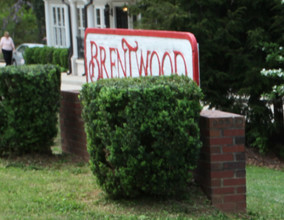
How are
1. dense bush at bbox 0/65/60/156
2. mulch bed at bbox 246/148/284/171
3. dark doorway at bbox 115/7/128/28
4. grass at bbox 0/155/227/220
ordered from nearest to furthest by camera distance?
grass at bbox 0/155/227/220 < dense bush at bbox 0/65/60/156 < mulch bed at bbox 246/148/284/171 < dark doorway at bbox 115/7/128/28

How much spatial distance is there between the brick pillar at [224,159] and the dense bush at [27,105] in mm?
2648

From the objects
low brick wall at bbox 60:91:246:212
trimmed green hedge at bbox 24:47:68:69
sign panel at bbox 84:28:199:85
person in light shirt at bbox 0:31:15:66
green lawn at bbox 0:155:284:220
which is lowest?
trimmed green hedge at bbox 24:47:68:69

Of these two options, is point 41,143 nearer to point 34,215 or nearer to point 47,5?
point 34,215

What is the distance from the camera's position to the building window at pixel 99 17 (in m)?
27.4

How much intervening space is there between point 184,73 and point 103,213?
68.5 inches

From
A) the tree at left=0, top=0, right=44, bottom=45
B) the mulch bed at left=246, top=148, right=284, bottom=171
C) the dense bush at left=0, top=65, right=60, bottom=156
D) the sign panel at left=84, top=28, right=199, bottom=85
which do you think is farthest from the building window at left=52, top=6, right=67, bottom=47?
the dense bush at left=0, top=65, right=60, bottom=156

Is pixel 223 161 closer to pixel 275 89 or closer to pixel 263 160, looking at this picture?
pixel 275 89

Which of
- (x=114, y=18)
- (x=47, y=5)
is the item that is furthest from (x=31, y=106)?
(x=47, y=5)

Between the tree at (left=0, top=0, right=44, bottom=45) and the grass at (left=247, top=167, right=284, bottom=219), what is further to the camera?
the tree at (left=0, top=0, right=44, bottom=45)

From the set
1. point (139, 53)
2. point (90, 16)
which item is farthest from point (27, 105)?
point (90, 16)

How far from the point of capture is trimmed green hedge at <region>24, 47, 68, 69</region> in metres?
28.7

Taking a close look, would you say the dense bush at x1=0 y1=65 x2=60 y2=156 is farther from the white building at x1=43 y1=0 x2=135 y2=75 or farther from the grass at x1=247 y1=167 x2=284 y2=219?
the white building at x1=43 y1=0 x2=135 y2=75

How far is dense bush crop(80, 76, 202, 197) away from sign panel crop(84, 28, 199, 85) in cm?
72

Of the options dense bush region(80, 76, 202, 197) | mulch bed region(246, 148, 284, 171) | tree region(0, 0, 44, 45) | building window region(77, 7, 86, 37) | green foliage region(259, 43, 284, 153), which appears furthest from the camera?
tree region(0, 0, 44, 45)
